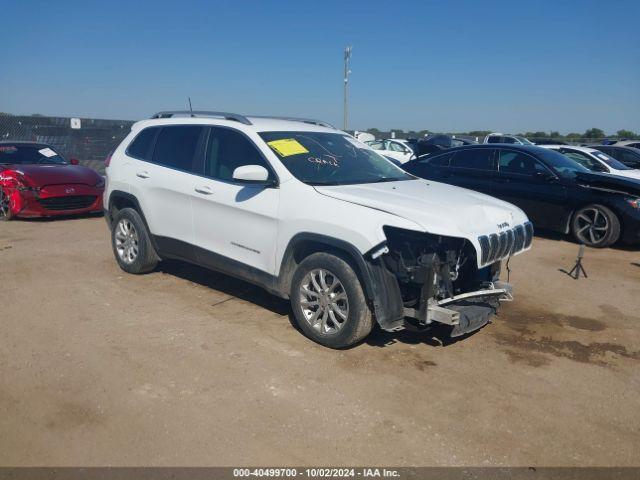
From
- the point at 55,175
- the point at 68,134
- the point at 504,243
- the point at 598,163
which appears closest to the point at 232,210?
the point at 504,243

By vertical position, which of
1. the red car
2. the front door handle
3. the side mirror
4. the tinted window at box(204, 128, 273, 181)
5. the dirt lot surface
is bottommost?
the dirt lot surface

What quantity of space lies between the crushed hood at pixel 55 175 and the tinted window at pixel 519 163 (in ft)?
24.2

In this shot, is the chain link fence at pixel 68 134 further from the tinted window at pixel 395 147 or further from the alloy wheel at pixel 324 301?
the alloy wheel at pixel 324 301

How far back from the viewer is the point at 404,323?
14.0ft

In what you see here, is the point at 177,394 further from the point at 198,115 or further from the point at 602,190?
the point at 602,190

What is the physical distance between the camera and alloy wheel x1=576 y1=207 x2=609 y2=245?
851 centimetres

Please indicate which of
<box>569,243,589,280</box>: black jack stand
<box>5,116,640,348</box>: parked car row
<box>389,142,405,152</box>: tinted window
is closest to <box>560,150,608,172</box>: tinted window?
<box>569,243,589,280</box>: black jack stand

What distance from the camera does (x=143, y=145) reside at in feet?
20.1

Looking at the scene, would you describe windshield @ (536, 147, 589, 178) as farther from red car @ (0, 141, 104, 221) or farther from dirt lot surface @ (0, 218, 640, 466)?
red car @ (0, 141, 104, 221)

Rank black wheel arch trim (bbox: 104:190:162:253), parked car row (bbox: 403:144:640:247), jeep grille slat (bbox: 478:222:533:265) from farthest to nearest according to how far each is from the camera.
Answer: parked car row (bbox: 403:144:640:247) → black wheel arch trim (bbox: 104:190:162:253) → jeep grille slat (bbox: 478:222:533:265)

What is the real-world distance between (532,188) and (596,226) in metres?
1.14

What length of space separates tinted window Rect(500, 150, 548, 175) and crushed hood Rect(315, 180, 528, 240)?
15.1ft

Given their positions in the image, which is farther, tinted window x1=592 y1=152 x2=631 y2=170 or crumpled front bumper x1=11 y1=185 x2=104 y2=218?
tinted window x1=592 y1=152 x2=631 y2=170

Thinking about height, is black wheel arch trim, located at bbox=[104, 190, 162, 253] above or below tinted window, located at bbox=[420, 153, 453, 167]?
below
